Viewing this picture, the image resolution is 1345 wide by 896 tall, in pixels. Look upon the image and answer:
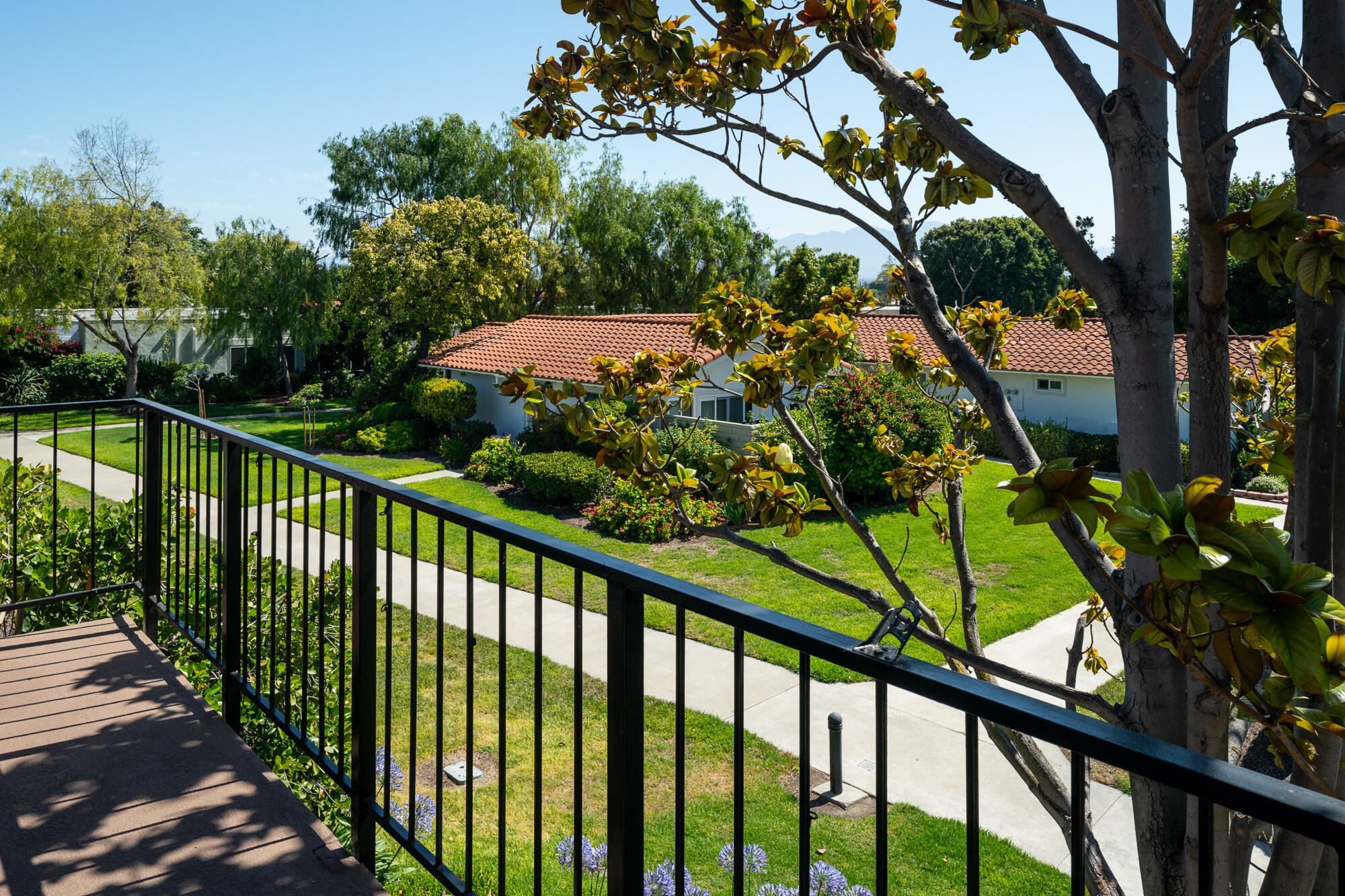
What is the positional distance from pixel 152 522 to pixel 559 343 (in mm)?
17934

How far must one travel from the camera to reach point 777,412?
3.46 meters

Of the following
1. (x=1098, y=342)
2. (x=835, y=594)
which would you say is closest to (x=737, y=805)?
(x=835, y=594)

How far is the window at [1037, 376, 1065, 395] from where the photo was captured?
69.6 feet

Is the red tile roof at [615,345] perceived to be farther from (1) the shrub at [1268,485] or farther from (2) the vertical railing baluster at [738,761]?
(2) the vertical railing baluster at [738,761]

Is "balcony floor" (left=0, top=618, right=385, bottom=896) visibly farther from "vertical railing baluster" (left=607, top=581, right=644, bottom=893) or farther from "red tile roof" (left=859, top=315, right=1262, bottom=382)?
"red tile roof" (left=859, top=315, right=1262, bottom=382)

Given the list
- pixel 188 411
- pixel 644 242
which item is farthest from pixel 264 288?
pixel 644 242

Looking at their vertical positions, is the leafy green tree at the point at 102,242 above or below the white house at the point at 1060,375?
above

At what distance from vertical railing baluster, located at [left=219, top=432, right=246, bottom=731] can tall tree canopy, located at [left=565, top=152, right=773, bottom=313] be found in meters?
29.8

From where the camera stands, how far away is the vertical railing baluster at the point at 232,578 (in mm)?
2939

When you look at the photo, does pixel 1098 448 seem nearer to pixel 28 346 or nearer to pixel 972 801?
pixel 972 801

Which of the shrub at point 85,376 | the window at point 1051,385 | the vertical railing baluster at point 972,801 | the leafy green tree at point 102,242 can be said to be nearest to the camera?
the vertical railing baluster at point 972,801

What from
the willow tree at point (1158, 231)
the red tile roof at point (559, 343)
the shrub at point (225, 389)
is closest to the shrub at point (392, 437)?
the red tile roof at point (559, 343)

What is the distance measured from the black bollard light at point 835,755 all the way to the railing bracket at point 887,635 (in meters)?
4.61

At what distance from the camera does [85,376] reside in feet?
93.6
